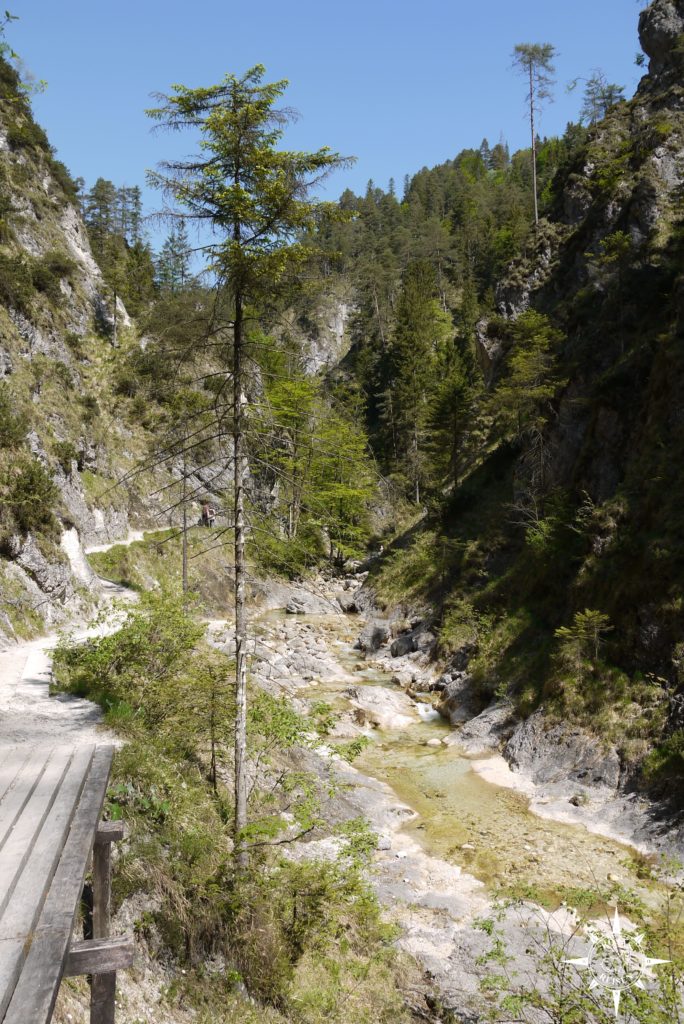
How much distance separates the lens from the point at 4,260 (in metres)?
31.1

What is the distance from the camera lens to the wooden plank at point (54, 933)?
2789 millimetres

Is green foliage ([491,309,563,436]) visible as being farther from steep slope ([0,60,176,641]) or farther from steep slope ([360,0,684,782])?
steep slope ([0,60,176,641])

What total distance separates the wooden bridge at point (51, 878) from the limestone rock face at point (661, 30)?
4411cm

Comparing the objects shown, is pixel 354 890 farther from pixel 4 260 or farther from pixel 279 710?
pixel 4 260

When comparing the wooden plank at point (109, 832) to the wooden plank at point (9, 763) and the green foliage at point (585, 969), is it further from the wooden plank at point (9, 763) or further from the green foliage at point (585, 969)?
the green foliage at point (585, 969)

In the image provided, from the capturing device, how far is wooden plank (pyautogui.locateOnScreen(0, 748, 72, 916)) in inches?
148

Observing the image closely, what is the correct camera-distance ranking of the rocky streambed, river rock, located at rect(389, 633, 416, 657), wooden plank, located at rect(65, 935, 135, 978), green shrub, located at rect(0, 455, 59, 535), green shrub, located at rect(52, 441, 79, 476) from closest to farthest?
wooden plank, located at rect(65, 935, 135, 978), the rocky streambed, green shrub, located at rect(0, 455, 59, 535), green shrub, located at rect(52, 441, 79, 476), river rock, located at rect(389, 633, 416, 657)

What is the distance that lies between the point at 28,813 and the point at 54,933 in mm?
1493

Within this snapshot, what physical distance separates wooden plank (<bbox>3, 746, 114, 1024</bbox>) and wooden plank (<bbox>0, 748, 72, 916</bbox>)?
0.71 feet

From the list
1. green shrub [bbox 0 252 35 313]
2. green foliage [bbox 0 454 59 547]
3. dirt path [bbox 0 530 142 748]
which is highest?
green shrub [bbox 0 252 35 313]

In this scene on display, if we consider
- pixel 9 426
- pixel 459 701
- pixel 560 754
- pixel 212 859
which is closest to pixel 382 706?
Result: pixel 459 701

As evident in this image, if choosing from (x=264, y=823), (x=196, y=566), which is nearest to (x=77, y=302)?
(x=196, y=566)

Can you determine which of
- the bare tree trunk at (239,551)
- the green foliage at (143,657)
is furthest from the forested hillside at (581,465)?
the green foliage at (143,657)

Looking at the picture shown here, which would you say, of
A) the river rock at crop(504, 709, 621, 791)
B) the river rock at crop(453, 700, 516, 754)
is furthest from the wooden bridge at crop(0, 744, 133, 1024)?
the river rock at crop(453, 700, 516, 754)
